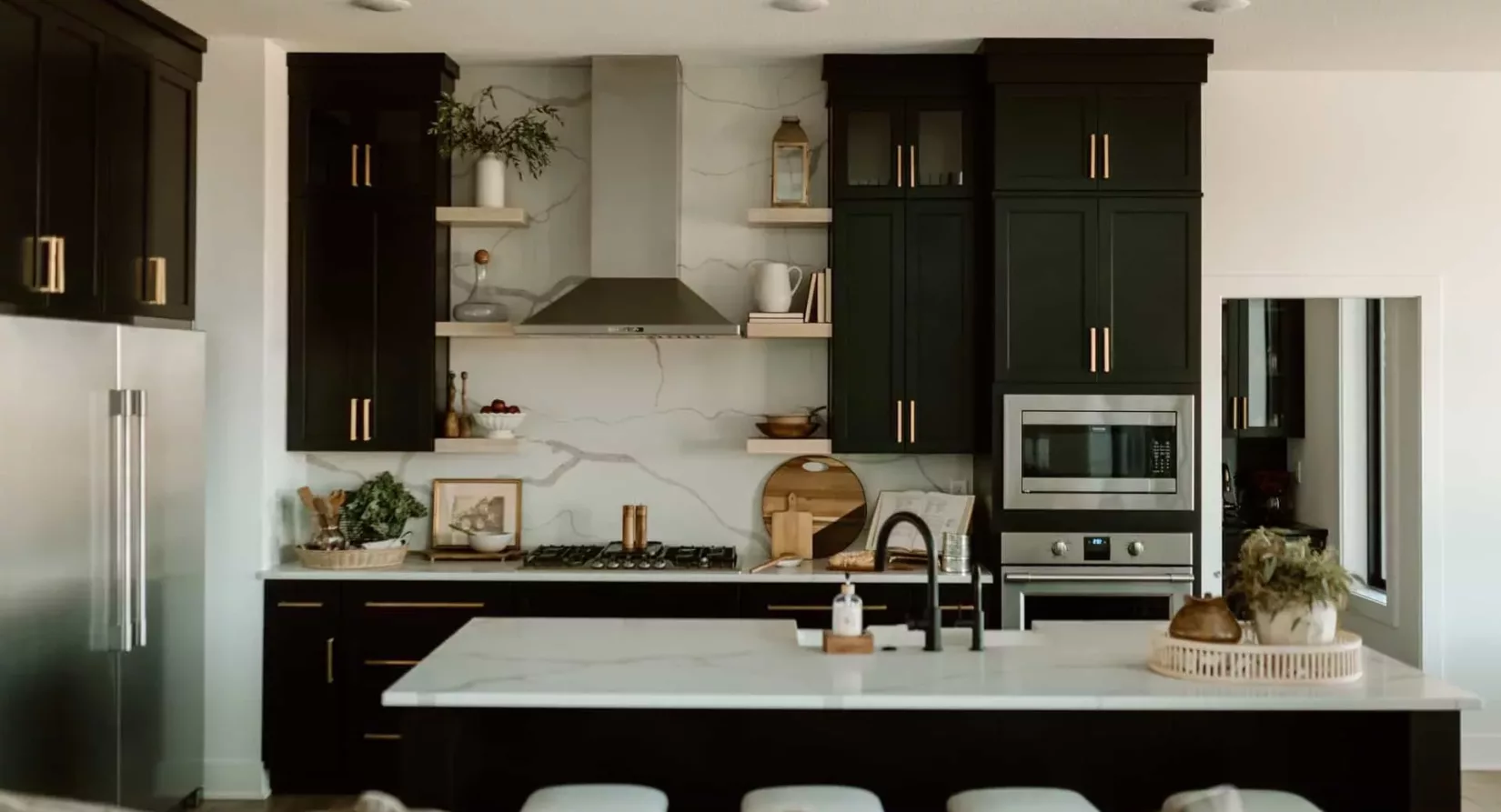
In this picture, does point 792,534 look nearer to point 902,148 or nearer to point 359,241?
point 902,148

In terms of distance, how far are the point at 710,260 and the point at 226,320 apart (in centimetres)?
187

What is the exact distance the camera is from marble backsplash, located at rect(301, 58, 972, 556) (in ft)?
18.3

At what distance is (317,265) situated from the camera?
17.4ft

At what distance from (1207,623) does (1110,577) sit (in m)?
1.90

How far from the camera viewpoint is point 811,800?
116 inches

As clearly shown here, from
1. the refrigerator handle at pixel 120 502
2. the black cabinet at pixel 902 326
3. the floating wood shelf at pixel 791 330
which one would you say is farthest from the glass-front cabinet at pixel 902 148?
the refrigerator handle at pixel 120 502

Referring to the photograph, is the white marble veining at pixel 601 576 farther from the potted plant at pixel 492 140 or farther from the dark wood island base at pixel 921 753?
the dark wood island base at pixel 921 753

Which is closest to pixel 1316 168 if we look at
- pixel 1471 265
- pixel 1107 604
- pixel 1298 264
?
pixel 1298 264

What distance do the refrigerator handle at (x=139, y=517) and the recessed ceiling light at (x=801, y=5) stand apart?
2.38 m

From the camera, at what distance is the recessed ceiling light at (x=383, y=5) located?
451cm

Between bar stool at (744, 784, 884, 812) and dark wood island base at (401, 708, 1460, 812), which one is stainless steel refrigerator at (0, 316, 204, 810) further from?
bar stool at (744, 784, 884, 812)

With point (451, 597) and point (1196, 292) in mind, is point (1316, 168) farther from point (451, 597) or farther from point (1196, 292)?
point (451, 597)

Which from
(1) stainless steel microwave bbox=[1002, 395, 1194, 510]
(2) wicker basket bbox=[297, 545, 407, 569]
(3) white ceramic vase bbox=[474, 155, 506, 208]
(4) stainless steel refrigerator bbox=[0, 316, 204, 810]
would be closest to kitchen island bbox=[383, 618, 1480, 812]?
(4) stainless steel refrigerator bbox=[0, 316, 204, 810]

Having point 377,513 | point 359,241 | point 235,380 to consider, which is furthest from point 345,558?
point 359,241
